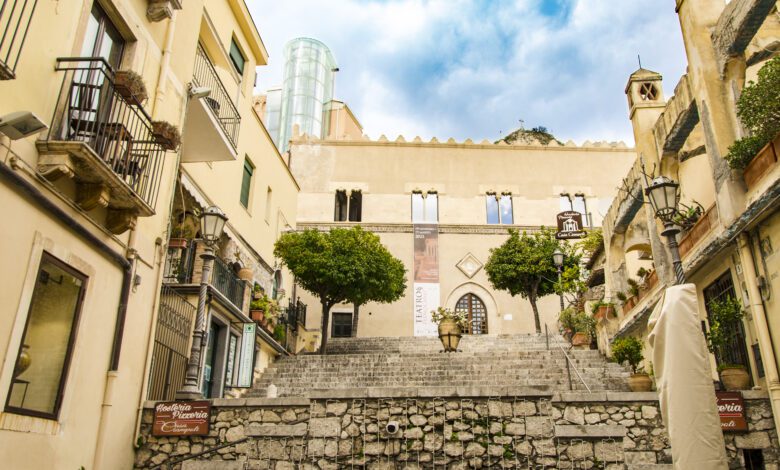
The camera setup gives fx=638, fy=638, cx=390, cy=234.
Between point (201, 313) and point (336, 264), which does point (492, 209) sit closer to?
point (336, 264)

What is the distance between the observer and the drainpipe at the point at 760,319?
28.7 ft

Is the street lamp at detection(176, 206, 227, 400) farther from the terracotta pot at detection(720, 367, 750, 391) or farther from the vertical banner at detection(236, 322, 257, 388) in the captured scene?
the terracotta pot at detection(720, 367, 750, 391)

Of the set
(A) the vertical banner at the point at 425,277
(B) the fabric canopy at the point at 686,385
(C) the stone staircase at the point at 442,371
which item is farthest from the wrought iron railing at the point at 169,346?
(A) the vertical banner at the point at 425,277

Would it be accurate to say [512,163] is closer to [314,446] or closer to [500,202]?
[500,202]

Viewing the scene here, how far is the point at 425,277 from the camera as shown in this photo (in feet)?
99.3

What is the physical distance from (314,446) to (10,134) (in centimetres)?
478

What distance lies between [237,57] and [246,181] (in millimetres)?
3609

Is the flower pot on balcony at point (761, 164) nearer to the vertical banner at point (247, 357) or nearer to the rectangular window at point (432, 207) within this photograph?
the vertical banner at point (247, 357)

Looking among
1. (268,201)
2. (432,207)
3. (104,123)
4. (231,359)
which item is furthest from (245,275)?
(432,207)

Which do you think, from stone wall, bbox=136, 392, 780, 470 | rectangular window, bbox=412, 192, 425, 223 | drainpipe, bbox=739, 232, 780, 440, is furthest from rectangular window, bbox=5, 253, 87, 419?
rectangular window, bbox=412, 192, 425, 223

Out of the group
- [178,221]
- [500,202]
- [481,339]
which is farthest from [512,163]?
[178,221]

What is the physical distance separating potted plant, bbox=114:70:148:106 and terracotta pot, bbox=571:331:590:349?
12956 mm

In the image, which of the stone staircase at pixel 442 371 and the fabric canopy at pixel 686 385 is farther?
the stone staircase at pixel 442 371

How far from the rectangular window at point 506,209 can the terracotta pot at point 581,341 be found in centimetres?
1517
